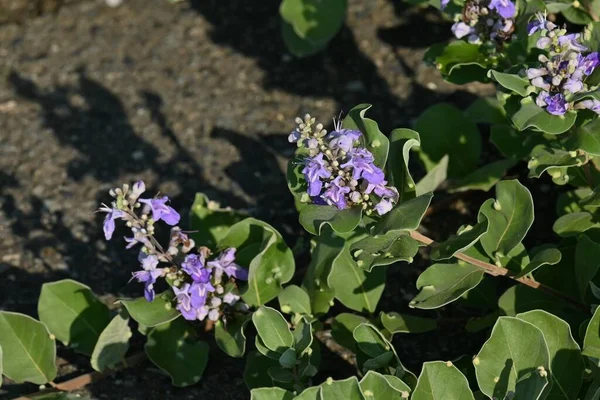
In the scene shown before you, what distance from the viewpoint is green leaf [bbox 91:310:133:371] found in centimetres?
286

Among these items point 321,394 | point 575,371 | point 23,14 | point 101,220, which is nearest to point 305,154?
point 321,394

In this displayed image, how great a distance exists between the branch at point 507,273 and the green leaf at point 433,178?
36cm

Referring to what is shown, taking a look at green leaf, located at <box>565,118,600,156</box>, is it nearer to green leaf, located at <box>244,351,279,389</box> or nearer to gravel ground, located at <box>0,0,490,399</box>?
gravel ground, located at <box>0,0,490,399</box>

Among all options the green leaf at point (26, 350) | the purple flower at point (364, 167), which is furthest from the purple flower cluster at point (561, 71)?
the green leaf at point (26, 350)

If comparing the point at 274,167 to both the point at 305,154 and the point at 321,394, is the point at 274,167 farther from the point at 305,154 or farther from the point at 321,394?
the point at 321,394

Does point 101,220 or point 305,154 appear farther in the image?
point 101,220

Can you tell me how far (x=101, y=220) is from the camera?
3.44 metres

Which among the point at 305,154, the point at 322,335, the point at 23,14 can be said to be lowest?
the point at 322,335

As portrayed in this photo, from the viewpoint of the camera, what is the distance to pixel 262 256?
2861 millimetres

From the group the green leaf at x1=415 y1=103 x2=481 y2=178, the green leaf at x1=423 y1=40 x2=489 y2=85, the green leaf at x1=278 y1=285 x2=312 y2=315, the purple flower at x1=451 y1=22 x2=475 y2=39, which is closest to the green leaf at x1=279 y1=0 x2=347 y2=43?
the green leaf at x1=415 y1=103 x2=481 y2=178

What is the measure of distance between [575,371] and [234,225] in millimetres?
985

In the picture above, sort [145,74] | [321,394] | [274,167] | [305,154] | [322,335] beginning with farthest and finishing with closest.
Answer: [145,74], [274,167], [322,335], [305,154], [321,394]

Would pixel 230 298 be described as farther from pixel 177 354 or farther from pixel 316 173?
pixel 316 173

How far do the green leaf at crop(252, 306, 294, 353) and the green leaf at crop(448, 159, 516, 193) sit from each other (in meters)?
0.82
